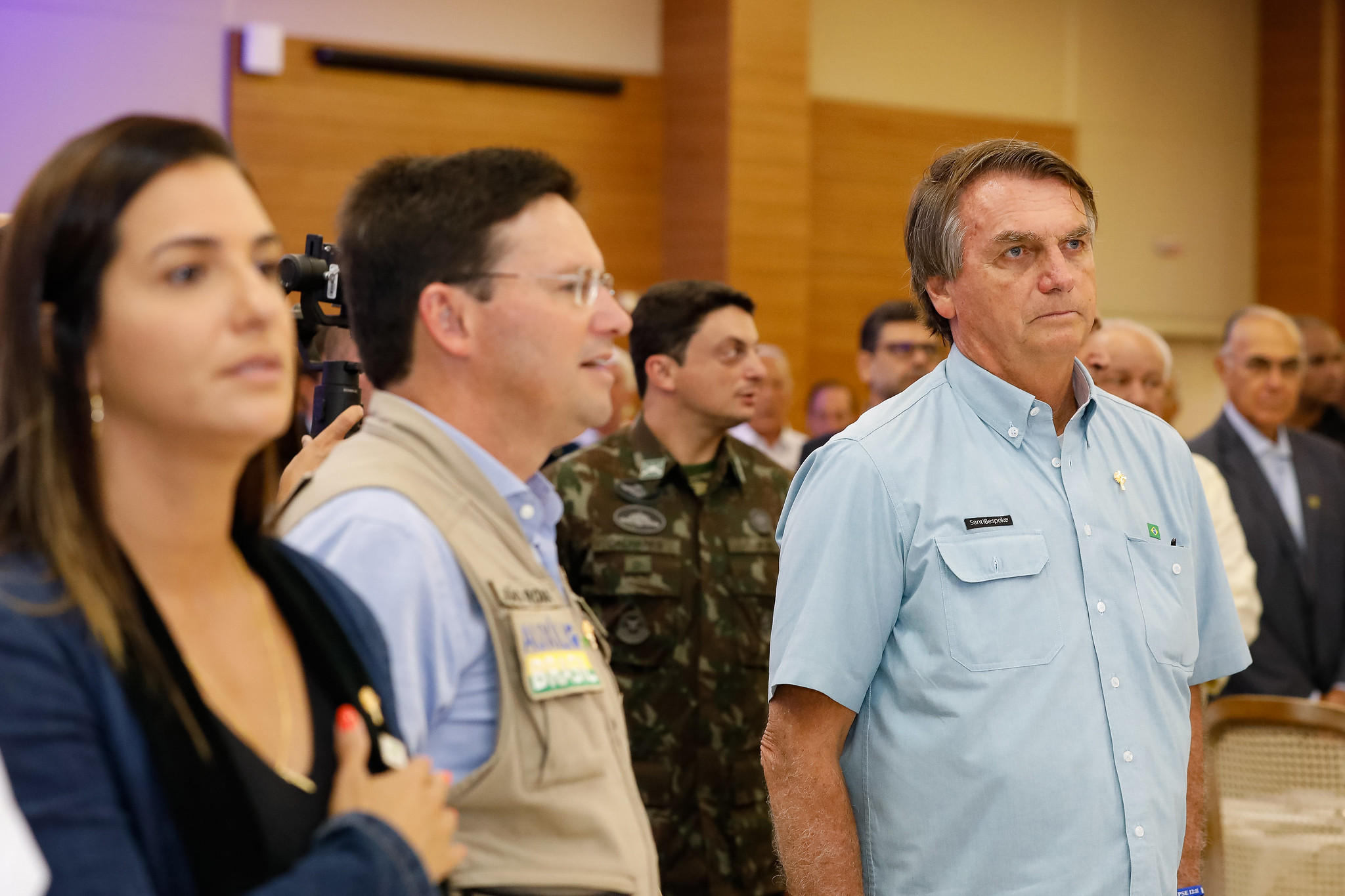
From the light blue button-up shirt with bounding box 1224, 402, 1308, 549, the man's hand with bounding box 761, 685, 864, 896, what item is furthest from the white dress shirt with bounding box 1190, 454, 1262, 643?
the man's hand with bounding box 761, 685, 864, 896

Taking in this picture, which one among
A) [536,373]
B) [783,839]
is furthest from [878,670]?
[536,373]

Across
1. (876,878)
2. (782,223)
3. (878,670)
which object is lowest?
(876,878)

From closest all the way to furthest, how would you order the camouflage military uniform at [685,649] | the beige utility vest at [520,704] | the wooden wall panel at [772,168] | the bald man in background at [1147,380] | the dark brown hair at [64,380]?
the dark brown hair at [64,380] → the beige utility vest at [520,704] → the camouflage military uniform at [685,649] → the bald man in background at [1147,380] → the wooden wall panel at [772,168]

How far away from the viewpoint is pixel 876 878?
6.27ft

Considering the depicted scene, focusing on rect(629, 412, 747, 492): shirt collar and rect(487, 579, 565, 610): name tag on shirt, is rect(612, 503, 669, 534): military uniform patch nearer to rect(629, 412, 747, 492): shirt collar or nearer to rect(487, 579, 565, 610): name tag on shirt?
rect(629, 412, 747, 492): shirt collar

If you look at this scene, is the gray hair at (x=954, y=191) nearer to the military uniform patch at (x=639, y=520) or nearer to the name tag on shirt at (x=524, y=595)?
the name tag on shirt at (x=524, y=595)

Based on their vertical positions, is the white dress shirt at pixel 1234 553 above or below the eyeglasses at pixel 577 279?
below

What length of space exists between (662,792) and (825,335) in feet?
18.5

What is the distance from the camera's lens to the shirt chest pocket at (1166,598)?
1.95 metres

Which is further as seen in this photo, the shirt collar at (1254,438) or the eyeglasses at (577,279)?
the shirt collar at (1254,438)

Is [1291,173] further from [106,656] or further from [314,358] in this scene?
[106,656]

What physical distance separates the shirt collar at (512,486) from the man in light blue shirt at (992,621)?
476mm

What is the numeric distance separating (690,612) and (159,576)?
2151 mm

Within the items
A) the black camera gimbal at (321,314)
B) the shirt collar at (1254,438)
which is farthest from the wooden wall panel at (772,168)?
the black camera gimbal at (321,314)
